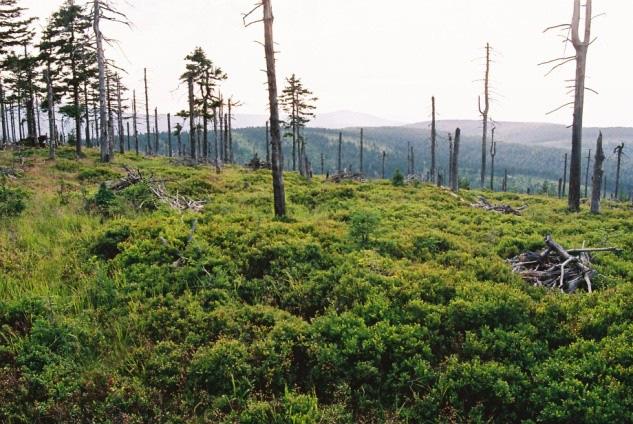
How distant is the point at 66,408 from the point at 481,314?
620 centimetres

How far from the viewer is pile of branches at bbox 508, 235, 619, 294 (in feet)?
27.4

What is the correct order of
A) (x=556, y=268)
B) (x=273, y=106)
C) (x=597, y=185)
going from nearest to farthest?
(x=556, y=268), (x=273, y=106), (x=597, y=185)

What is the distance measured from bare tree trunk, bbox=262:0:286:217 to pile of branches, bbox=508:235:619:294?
24.5ft

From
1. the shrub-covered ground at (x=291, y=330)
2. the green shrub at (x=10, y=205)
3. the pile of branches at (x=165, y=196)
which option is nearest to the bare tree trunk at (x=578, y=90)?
the shrub-covered ground at (x=291, y=330)

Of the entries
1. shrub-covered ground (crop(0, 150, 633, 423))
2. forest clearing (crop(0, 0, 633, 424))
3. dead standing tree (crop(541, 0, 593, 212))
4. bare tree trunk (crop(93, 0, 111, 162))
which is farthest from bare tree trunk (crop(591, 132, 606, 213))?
bare tree trunk (crop(93, 0, 111, 162))

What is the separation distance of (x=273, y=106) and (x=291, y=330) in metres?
8.97

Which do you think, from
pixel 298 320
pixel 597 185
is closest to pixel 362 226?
pixel 298 320

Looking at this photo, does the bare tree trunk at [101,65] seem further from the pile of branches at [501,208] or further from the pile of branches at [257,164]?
the pile of branches at [501,208]

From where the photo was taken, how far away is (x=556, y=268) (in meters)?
9.11

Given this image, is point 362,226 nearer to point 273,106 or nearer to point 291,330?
point 291,330

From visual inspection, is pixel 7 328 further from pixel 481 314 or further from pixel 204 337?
pixel 481 314

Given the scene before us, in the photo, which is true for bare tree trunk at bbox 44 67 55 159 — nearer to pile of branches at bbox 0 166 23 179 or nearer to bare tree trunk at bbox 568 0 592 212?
pile of branches at bbox 0 166 23 179

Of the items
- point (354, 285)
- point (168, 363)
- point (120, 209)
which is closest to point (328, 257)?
point (354, 285)

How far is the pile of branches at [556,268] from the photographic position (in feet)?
27.4
